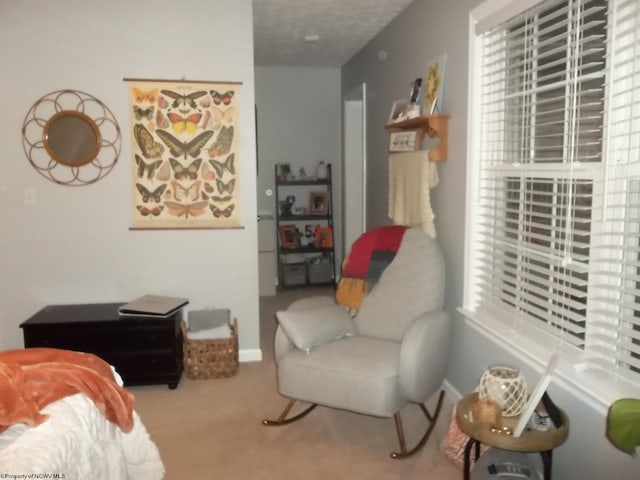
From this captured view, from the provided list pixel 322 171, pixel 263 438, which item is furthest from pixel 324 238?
pixel 263 438

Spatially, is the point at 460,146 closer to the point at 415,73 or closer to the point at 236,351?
the point at 415,73

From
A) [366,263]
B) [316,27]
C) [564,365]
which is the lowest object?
[564,365]

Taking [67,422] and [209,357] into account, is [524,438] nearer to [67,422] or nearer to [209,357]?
[67,422]

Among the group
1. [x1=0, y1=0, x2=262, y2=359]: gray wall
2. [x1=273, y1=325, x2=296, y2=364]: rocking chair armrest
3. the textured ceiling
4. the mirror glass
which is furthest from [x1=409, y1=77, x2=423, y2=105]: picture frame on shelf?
the mirror glass

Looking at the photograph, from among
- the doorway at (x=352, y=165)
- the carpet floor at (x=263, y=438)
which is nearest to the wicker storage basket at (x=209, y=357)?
the carpet floor at (x=263, y=438)

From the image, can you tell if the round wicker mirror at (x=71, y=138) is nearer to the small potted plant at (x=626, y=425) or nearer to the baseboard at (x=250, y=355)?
the baseboard at (x=250, y=355)

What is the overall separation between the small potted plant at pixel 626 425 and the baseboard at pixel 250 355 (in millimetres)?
2646

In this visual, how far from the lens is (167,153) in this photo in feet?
11.7

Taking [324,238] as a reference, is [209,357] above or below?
below

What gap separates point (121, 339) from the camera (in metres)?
3.25

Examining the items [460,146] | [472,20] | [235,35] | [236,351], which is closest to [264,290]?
[236,351]

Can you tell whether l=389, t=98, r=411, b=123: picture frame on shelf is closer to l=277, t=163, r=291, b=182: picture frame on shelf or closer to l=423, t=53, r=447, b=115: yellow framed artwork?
l=423, t=53, r=447, b=115: yellow framed artwork

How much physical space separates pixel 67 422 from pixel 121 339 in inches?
66.1

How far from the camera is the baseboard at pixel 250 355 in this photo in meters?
3.79
